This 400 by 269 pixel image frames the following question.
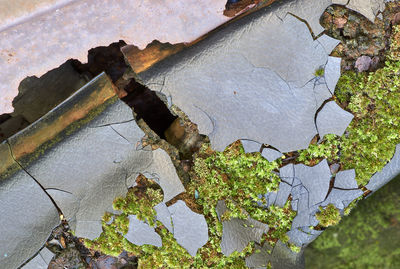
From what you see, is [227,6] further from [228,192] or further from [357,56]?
[228,192]

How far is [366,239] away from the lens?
9.66 feet

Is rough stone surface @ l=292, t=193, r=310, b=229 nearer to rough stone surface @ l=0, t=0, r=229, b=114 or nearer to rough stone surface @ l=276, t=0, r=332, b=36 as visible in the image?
rough stone surface @ l=276, t=0, r=332, b=36

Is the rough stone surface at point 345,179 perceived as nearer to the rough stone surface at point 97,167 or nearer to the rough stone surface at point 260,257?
the rough stone surface at point 260,257

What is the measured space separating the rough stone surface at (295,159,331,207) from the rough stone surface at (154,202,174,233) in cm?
97

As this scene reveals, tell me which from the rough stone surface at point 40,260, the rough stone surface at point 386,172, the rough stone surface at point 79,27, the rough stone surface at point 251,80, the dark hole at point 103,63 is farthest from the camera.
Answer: the dark hole at point 103,63

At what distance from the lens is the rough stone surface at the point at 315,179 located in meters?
2.28

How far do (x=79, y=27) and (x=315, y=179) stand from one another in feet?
6.40

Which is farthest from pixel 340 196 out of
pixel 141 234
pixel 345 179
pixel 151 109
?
pixel 151 109

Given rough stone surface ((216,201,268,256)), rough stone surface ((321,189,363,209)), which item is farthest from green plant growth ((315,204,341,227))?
rough stone surface ((216,201,268,256))

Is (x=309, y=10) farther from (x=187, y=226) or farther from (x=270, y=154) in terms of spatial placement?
(x=187, y=226)

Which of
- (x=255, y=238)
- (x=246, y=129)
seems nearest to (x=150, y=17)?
(x=246, y=129)

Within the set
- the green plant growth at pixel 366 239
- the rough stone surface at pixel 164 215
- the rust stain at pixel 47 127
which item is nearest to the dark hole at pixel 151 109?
the rust stain at pixel 47 127

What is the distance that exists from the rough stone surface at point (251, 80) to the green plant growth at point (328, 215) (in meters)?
0.58

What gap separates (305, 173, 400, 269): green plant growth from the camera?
9.55ft
